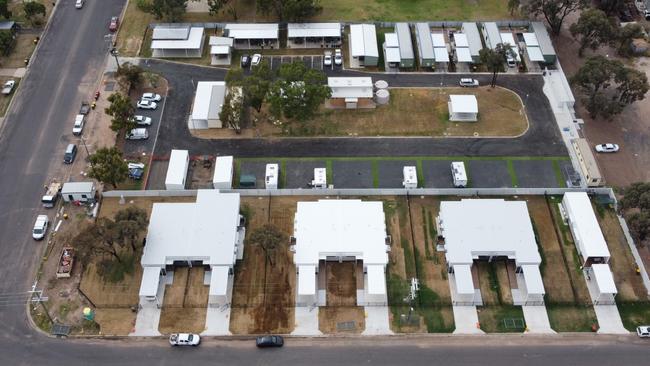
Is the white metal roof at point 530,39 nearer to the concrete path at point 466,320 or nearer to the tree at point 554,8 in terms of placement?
the tree at point 554,8

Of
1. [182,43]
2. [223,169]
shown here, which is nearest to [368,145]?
[223,169]

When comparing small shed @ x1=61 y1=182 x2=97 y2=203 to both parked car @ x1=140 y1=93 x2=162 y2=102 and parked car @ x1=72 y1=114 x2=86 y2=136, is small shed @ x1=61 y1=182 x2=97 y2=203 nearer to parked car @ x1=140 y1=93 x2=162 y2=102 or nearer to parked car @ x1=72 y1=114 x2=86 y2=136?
parked car @ x1=72 y1=114 x2=86 y2=136

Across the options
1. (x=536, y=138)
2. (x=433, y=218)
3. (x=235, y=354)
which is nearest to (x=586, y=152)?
(x=536, y=138)

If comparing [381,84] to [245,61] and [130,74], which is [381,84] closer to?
[245,61]

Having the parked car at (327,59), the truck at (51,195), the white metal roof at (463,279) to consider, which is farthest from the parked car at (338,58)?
the truck at (51,195)

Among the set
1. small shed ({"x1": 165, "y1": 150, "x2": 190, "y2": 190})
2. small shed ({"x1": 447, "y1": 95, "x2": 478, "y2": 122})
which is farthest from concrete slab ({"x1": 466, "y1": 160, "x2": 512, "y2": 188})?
small shed ({"x1": 165, "y1": 150, "x2": 190, "y2": 190})

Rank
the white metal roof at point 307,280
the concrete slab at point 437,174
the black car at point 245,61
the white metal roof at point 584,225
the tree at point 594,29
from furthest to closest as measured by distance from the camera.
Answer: the black car at point 245,61, the tree at point 594,29, the concrete slab at point 437,174, the white metal roof at point 584,225, the white metal roof at point 307,280
